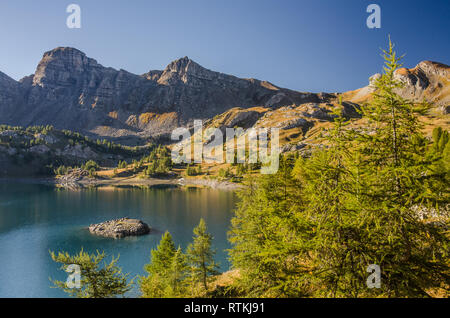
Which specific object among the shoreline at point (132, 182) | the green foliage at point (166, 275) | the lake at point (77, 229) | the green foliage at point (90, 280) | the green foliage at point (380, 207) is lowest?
the lake at point (77, 229)

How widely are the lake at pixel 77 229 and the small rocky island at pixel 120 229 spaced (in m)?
2.27

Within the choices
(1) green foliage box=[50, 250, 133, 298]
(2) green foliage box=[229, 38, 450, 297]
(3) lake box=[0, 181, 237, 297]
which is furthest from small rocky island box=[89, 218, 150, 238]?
(2) green foliage box=[229, 38, 450, 297]

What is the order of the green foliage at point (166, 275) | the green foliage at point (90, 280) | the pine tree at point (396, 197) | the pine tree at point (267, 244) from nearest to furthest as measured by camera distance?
1. the pine tree at point (396, 197)
2. the pine tree at point (267, 244)
3. the green foliage at point (90, 280)
4. the green foliage at point (166, 275)

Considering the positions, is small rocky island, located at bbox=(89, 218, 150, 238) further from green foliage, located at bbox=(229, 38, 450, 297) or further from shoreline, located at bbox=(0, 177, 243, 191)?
shoreline, located at bbox=(0, 177, 243, 191)

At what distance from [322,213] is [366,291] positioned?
3.53 m

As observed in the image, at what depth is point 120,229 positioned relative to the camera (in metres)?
65.0

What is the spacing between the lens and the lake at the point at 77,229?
1706 inches

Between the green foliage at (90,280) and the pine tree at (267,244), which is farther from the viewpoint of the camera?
the green foliage at (90,280)

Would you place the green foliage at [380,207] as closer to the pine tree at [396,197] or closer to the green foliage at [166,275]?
the pine tree at [396,197]

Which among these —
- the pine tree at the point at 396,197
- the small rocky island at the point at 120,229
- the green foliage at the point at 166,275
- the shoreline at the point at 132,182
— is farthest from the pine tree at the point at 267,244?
the shoreline at the point at 132,182

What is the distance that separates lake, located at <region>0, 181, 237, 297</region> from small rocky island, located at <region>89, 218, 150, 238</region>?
2266 mm
